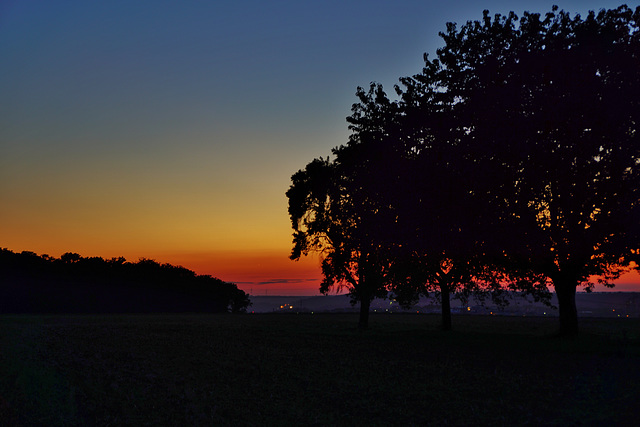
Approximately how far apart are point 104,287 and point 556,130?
317ft

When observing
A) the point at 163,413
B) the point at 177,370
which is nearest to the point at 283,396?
the point at 163,413

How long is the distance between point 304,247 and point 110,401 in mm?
37313

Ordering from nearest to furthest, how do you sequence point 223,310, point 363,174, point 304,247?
point 363,174, point 304,247, point 223,310

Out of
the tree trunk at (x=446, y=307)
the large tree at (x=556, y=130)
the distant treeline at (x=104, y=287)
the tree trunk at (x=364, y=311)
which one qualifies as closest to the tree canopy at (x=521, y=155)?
the large tree at (x=556, y=130)

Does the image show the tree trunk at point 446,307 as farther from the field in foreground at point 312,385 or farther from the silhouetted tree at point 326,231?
the field in foreground at point 312,385

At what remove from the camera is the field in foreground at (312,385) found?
1294 centimetres

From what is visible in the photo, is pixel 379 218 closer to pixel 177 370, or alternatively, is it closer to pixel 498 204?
pixel 498 204

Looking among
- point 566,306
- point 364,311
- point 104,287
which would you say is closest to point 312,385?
point 566,306

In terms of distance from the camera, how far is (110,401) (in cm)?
1409

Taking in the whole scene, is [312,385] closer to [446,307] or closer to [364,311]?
[446,307]

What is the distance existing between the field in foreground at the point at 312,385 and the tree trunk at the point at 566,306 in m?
4.57

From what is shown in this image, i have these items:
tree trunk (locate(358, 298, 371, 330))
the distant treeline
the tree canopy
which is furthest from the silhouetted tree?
the distant treeline

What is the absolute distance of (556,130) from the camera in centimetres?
2741

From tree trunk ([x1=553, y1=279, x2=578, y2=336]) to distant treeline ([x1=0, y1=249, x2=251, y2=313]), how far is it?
8172 centimetres
